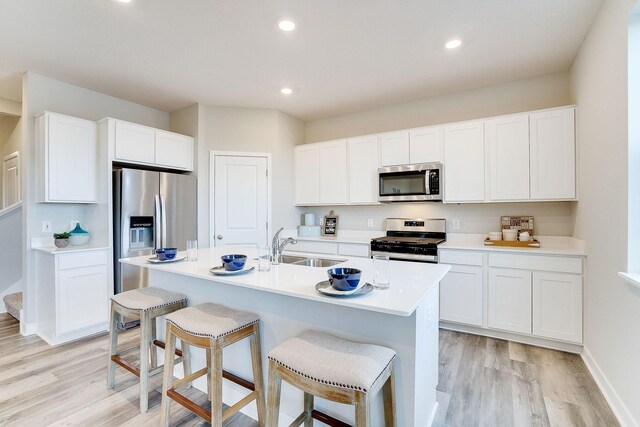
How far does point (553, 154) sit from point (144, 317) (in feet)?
12.4

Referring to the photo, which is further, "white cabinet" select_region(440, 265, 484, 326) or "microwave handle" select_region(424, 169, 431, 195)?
"microwave handle" select_region(424, 169, 431, 195)

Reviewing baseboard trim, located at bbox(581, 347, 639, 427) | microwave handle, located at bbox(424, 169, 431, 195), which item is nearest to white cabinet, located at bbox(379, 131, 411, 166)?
microwave handle, located at bbox(424, 169, 431, 195)

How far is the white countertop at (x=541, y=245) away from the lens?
276cm

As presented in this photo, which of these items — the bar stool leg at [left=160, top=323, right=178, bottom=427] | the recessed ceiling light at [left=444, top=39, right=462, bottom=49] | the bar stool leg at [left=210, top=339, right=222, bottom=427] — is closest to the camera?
the bar stool leg at [left=210, top=339, right=222, bottom=427]

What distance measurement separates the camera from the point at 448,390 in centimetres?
220

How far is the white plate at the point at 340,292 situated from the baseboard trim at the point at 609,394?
172cm

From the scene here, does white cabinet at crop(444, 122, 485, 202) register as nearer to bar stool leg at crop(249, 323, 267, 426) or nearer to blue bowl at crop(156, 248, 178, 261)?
bar stool leg at crop(249, 323, 267, 426)

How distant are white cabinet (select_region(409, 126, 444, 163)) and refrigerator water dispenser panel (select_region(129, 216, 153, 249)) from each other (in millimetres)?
3211

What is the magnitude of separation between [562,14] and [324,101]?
2508 mm

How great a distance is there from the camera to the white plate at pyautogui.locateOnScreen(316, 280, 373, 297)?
1356 millimetres

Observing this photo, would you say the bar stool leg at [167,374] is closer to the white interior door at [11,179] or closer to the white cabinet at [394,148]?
the white cabinet at [394,148]

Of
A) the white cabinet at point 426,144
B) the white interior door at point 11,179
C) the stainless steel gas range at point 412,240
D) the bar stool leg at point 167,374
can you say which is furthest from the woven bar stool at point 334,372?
the white interior door at point 11,179

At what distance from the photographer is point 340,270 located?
158 cm

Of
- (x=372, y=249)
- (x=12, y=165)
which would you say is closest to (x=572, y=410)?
(x=372, y=249)
